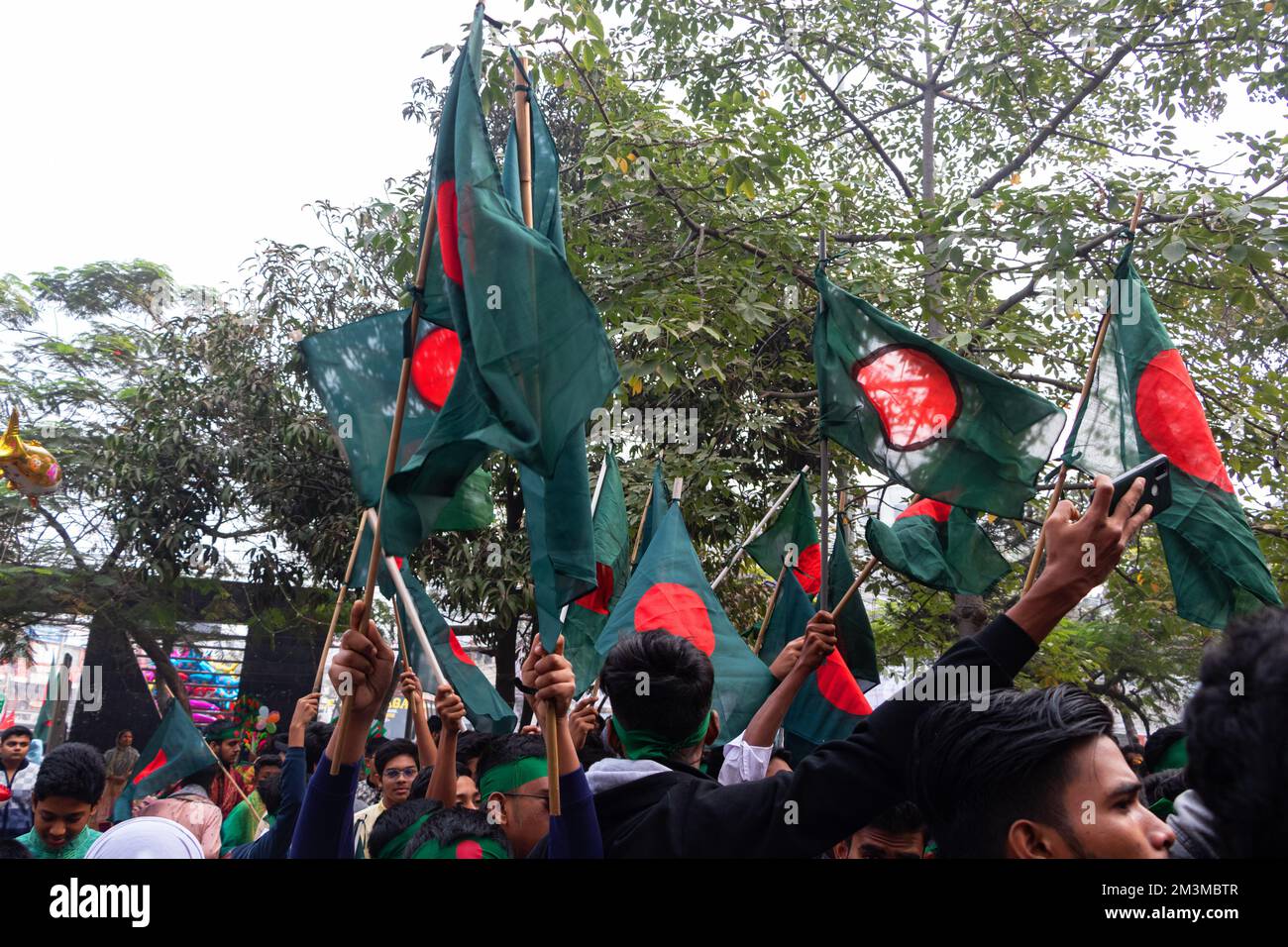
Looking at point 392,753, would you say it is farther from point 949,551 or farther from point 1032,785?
point 1032,785

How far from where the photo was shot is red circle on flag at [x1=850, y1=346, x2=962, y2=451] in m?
4.28

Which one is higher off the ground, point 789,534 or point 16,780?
point 789,534

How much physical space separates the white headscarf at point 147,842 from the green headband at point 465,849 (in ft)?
2.14

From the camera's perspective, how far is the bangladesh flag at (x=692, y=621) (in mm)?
4492

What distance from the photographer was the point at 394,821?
341cm

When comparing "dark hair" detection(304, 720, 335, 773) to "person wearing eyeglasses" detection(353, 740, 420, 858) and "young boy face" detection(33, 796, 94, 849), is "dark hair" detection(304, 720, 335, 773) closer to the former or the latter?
"person wearing eyeglasses" detection(353, 740, 420, 858)

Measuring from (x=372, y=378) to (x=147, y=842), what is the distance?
176 centimetres

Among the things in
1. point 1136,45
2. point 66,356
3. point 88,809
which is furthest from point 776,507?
point 66,356

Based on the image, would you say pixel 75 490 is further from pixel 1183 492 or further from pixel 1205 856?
pixel 1205 856

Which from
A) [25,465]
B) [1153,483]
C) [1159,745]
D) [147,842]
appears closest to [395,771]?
[147,842]

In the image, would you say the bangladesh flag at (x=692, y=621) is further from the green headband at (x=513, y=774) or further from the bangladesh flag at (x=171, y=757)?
the bangladesh flag at (x=171, y=757)

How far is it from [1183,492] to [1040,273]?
2.99 metres

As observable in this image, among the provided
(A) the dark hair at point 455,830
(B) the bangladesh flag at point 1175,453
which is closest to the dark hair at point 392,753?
(A) the dark hair at point 455,830
